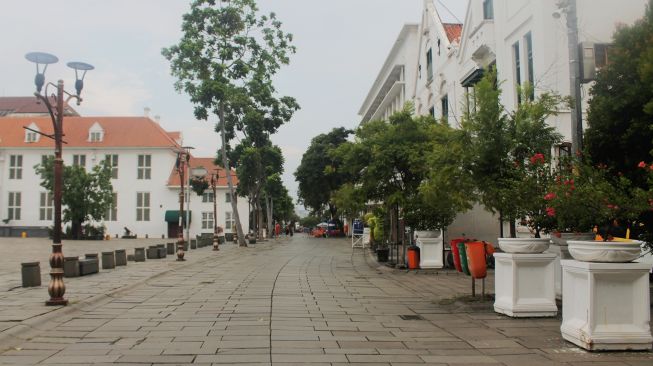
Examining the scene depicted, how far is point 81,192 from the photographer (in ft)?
155

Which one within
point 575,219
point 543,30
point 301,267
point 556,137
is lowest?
point 301,267

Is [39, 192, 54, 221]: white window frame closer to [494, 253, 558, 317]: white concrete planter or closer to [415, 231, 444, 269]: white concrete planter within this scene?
[415, 231, 444, 269]: white concrete planter

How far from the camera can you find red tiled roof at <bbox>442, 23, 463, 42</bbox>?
29156 millimetres

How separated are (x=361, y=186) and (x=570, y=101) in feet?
31.6

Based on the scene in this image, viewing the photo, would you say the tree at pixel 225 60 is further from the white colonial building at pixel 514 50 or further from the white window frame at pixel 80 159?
the white window frame at pixel 80 159

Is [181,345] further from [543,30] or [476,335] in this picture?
[543,30]

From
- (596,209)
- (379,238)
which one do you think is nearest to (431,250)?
(379,238)

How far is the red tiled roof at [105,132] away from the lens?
6225cm

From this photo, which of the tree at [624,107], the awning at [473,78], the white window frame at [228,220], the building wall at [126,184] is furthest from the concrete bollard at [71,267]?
the white window frame at [228,220]

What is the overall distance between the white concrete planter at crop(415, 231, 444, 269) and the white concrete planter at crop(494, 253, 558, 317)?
957 centimetres

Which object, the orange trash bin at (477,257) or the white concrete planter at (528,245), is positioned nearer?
the white concrete planter at (528,245)

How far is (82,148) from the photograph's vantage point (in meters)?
62.5

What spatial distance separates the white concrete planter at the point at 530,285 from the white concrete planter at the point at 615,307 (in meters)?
2.20

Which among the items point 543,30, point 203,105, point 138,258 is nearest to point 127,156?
point 203,105
